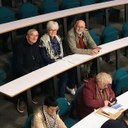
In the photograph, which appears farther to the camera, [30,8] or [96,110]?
[30,8]

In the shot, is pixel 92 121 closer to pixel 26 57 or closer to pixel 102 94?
pixel 102 94

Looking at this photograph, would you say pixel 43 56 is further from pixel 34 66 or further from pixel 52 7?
pixel 52 7

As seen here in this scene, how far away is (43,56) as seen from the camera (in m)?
5.08

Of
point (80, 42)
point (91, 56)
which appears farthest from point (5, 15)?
point (91, 56)

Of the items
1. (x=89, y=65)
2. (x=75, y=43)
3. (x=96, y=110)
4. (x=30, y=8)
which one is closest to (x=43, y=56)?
(x=75, y=43)

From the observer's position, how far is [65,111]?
4.13 meters

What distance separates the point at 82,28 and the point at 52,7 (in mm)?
1912

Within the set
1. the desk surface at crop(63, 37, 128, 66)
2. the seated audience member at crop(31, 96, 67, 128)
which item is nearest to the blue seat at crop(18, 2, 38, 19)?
the desk surface at crop(63, 37, 128, 66)

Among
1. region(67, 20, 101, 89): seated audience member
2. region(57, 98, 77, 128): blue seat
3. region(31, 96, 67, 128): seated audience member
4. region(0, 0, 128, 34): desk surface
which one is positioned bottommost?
region(57, 98, 77, 128): blue seat

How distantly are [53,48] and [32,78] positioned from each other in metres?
0.81

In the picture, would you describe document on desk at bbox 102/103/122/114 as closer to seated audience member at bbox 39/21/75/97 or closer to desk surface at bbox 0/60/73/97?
desk surface at bbox 0/60/73/97

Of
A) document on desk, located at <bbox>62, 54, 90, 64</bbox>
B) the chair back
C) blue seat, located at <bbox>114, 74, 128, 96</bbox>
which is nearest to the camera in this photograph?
the chair back

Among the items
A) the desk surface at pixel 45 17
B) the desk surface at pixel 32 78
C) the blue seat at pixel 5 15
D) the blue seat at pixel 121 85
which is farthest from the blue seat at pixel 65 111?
the blue seat at pixel 5 15

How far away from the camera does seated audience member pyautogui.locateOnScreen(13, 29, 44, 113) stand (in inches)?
190
